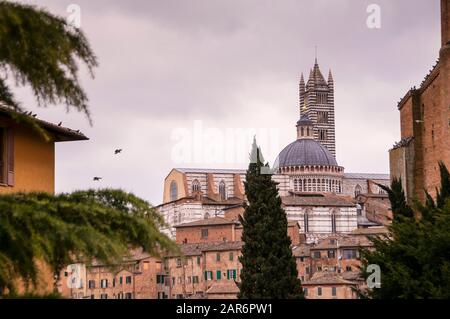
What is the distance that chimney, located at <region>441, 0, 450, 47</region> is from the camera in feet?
125

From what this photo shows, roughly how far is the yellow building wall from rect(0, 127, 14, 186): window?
0.10 meters

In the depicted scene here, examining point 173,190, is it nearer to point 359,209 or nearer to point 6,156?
point 359,209

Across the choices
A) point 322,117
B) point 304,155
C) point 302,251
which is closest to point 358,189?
point 304,155

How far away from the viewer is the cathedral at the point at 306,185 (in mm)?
102812

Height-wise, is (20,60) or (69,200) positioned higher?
(20,60)

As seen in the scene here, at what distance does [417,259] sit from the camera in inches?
929

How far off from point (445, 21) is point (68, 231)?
109 ft

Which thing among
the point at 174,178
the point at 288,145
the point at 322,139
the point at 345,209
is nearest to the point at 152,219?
the point at 345,209

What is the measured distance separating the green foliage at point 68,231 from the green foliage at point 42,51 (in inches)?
27.3

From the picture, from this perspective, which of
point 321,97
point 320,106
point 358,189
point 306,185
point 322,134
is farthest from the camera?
point 321,97

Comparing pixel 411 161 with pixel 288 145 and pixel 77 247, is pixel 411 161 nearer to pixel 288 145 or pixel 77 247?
pixel 77 247

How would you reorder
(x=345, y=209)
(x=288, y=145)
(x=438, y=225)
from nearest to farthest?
(x=438, y=225) → (x=345, y=209) → (x=288, y=145)

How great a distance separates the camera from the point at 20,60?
7.22 metres
